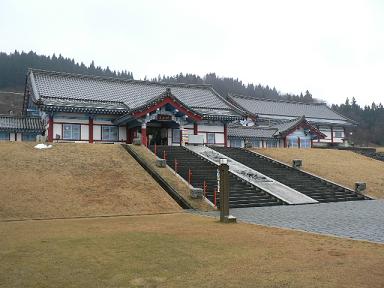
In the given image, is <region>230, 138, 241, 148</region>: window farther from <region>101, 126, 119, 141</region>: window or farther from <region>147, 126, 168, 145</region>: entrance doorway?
<region>101, 126, 119, 141</region>: window

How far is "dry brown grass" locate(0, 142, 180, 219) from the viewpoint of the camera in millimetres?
16359

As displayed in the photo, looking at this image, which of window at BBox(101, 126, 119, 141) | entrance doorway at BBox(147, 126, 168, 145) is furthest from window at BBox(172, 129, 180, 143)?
window at BBox(101, 126, 119, 141)

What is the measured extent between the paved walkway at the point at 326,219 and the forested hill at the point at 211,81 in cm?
7586

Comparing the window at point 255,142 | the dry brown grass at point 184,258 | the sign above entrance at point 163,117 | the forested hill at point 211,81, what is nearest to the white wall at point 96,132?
the sign above entrance at point 163,117

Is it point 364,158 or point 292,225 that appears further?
point 364,158

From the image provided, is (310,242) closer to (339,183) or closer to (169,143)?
(339,183)

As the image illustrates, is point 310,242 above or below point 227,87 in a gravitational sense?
below

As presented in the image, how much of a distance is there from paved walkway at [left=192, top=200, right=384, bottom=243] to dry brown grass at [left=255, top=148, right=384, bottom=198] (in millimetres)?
8393

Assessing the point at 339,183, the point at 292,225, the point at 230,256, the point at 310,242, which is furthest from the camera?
the point at 339,183

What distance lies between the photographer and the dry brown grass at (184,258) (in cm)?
627

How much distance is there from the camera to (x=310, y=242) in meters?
9.39

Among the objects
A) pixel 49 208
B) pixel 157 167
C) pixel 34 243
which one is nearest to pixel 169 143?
pixel 157 167

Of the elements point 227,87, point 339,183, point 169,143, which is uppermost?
point 227,87

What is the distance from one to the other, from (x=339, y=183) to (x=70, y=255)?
70.3 feet
